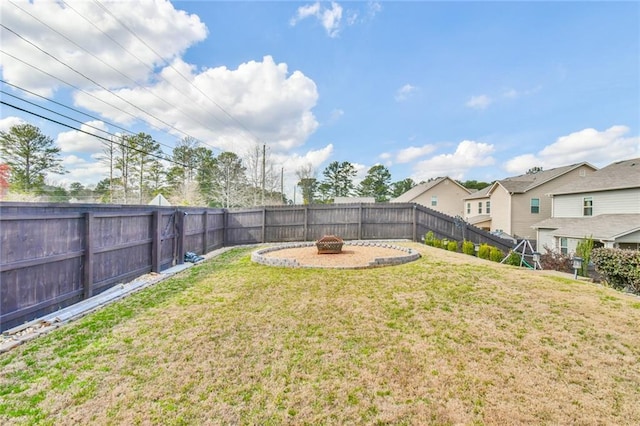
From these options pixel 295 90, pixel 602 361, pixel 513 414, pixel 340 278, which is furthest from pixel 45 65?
pixel 602 361

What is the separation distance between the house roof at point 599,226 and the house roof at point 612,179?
149 cm

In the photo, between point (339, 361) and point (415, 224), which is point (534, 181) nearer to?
point (415, 224)

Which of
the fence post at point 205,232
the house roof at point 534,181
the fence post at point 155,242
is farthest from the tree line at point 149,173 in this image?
the house roof at point 534,181

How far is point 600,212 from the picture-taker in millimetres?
13961

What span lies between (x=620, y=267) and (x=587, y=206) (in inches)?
446

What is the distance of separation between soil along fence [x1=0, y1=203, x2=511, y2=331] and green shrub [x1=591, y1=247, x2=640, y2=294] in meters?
6.34

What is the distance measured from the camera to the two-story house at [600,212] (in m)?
11.6

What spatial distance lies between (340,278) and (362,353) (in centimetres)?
312

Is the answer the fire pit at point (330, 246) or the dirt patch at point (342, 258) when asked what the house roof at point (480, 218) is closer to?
the dirt patch at point (342, 258)

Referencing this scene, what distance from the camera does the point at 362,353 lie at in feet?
9.98

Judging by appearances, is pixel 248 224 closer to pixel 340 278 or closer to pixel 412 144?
pixel 340 278

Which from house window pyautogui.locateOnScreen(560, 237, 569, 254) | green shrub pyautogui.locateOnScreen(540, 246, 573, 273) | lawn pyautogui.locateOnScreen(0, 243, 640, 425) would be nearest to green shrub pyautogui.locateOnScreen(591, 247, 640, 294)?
lawn pyautogui.locateOnScreen(0, 243, 640, 425)

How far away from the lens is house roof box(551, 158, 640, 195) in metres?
12.9

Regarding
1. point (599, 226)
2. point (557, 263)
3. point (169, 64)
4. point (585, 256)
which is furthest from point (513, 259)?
point (169, 64)
